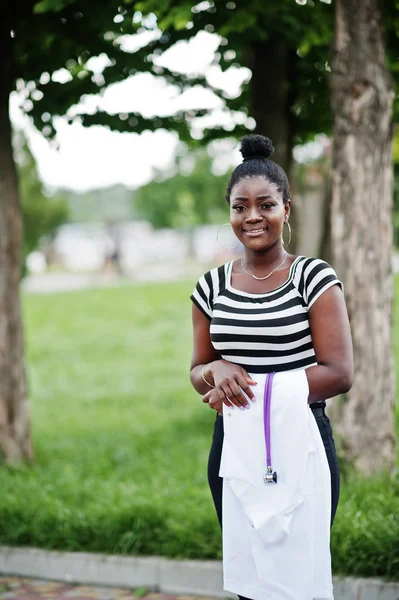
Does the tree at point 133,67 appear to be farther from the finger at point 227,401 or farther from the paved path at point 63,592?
the finger at point 227,401

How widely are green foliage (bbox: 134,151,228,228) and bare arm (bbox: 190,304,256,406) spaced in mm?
50956

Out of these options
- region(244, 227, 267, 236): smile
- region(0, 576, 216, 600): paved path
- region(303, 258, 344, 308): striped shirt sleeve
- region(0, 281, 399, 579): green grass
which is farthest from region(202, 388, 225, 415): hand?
region(0, 576, 216, 600): paved path

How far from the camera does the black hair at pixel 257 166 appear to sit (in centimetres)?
321

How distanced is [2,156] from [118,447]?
333cm

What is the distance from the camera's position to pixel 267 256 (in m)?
3.25

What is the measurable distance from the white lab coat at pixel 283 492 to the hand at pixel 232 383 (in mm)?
28

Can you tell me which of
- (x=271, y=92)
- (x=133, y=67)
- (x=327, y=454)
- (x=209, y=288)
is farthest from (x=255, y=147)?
(x=271, y=92)

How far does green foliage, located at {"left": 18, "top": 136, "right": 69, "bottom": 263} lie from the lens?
103ft

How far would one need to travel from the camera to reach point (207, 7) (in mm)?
7035

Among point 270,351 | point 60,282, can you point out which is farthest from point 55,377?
point 60,282

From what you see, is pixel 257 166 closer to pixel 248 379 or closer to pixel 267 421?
pixel 248 379

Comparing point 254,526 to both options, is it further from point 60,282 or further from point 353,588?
point 60,282

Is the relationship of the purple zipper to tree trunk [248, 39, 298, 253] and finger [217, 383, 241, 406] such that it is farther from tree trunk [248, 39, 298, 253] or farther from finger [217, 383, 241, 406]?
tree trunk [248, 39, 298, 253]

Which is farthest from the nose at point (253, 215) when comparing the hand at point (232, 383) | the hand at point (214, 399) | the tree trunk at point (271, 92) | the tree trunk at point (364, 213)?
the tree trunk at point (271, 92)
